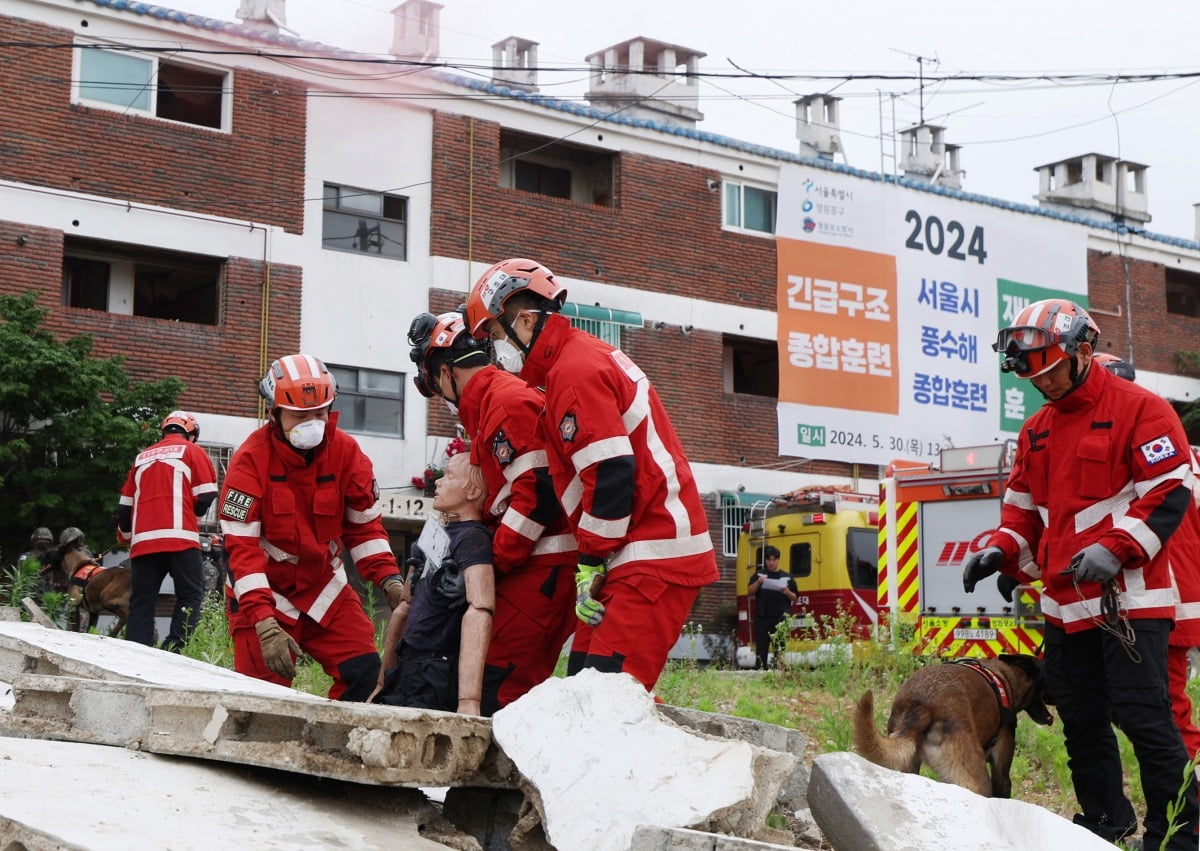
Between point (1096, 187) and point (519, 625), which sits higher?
point (1096, 187)

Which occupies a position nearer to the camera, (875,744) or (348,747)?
(348,747)

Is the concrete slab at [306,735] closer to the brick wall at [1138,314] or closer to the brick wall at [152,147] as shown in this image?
the brick wall at [152,147]

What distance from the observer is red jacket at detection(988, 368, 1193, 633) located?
5848 mm

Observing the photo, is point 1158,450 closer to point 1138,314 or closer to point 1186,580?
point 1186,580

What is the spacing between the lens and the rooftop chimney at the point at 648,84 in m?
28.6

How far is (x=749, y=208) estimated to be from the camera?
29.3 metres

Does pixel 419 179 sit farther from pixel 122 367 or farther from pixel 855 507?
pixel 855 507

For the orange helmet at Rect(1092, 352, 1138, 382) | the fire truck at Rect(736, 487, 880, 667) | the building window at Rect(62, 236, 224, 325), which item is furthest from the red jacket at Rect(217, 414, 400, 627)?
the building window at Rect(62, 236, 224, 325)

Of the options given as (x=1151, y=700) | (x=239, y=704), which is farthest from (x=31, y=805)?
(x=1151, y=700)

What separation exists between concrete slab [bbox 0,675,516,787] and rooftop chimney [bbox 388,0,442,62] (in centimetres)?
1799

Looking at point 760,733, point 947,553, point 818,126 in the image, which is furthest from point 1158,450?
point 818,126

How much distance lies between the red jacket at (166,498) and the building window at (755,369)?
20224 mm

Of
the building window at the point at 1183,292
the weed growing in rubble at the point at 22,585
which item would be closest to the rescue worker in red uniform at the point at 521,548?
the weed growing in rubble at the point at 22,585

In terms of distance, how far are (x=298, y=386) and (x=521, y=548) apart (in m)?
1.63
